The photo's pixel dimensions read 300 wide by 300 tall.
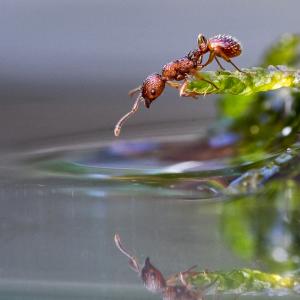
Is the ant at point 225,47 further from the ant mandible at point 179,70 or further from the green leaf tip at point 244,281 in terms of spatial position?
the green leaf tip at point 244,281

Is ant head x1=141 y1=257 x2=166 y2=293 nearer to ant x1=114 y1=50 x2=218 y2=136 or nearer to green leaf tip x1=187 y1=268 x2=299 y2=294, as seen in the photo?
green leaf tip x1=187 y1=268 x2=299 y2=294

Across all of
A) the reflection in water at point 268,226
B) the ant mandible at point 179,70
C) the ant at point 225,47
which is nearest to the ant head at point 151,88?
the ant mandible at point 179,70

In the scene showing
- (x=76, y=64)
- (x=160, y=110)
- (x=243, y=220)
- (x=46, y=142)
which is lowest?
A: (x=243, y=220)

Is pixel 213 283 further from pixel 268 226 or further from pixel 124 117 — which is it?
pixel 124 117

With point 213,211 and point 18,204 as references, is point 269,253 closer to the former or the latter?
point 213,211

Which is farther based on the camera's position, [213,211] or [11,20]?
[11,20]

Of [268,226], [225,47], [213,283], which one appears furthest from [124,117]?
[213,283]

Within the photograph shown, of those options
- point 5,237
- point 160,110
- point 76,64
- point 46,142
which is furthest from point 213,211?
point 76,64

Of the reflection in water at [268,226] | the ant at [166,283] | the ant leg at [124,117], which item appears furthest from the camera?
the ant leg at [124,117]
